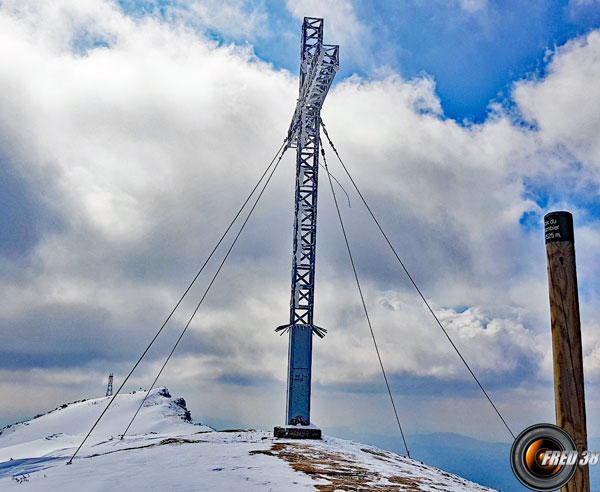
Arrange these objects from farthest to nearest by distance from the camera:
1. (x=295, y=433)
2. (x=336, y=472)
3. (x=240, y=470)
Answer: (x=295, y=433) → (x=336, y=472) → (x=240, y=470)

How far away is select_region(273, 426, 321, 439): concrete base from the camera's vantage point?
21062mm

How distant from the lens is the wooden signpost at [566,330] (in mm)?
5445

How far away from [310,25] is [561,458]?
77.5ft

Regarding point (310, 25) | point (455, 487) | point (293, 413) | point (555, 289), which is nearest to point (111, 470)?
point (455, 487)

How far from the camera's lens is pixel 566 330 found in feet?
18.3

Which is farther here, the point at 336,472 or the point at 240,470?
the point at 336,472

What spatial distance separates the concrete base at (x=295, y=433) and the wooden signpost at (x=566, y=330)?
1676 cm

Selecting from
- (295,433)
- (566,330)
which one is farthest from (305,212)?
(566,330)

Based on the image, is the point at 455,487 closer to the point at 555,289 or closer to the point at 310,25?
the point at 555,289

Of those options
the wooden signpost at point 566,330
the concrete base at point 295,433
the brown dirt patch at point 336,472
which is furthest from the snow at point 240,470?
the wooden signpost at point 566,330

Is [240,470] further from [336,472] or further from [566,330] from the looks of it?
[566,330]

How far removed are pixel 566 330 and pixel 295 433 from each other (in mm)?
17099

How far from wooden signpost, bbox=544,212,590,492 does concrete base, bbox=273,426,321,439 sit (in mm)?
16760

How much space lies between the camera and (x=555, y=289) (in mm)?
5652
